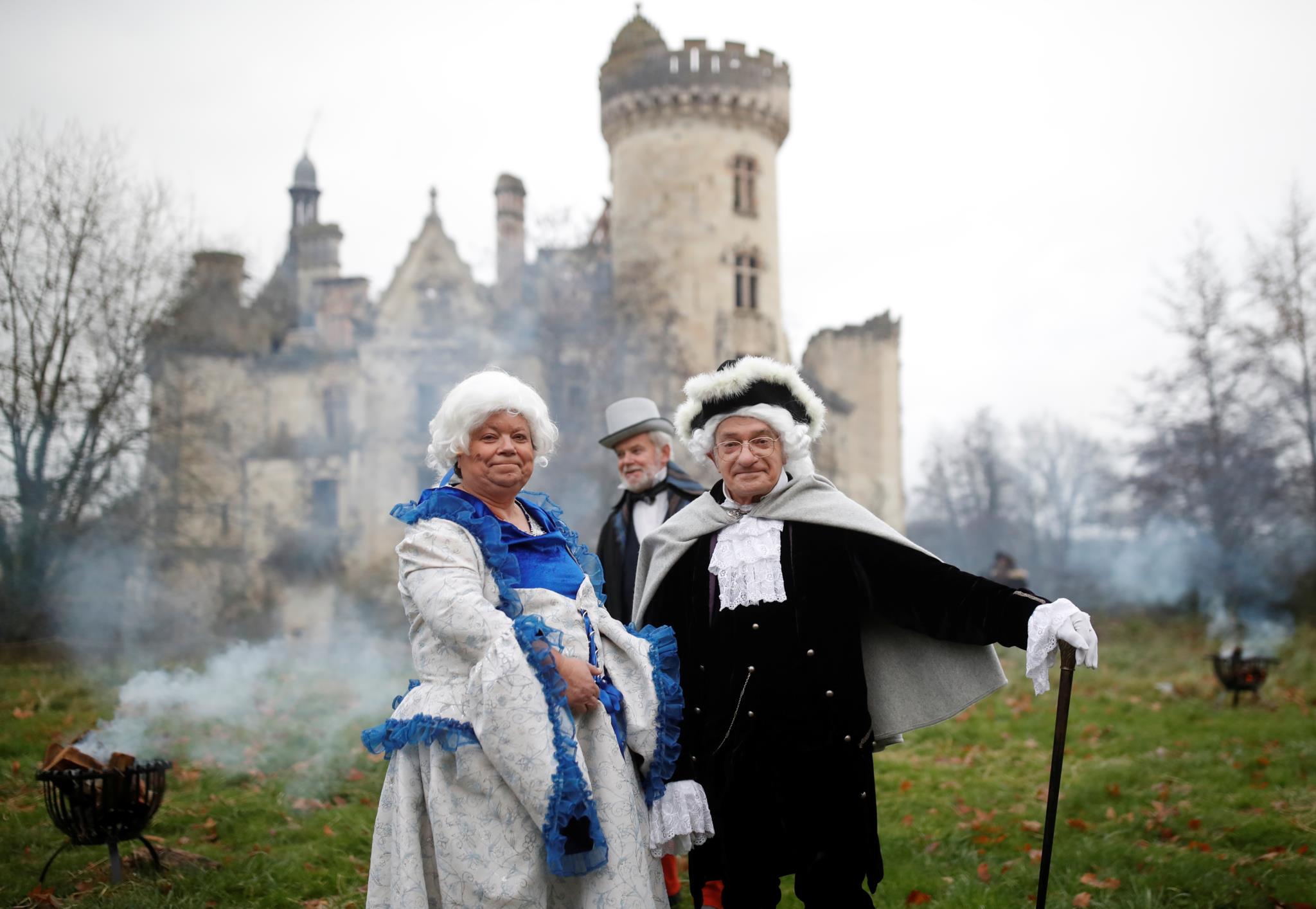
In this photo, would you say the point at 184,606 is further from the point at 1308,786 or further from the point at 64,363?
the point at 1308,786

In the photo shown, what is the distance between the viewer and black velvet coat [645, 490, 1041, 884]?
11.7 ft

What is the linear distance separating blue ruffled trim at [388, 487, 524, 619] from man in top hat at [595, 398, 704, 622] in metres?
2.41

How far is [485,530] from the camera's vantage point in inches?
129

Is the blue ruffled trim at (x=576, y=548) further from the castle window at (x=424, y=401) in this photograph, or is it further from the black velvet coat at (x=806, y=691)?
the castle window at (x=424, y=401)

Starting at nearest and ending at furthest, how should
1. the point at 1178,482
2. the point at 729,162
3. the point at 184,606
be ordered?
the point at 184,606 < the point at 1178,482 < the point at 729,162

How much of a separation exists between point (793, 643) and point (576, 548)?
88 centimetres

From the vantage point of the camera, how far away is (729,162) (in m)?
25.2

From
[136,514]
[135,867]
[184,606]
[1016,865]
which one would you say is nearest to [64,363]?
[136,514]

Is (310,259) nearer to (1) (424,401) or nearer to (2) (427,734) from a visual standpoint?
(1) (424,401)

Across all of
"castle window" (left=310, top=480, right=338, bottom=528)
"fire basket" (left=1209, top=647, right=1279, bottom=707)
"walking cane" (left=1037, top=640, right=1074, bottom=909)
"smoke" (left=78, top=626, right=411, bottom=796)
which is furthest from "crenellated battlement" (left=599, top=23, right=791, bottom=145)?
"walking cane" (left=1037, top=640, right=1074, bottom=909)

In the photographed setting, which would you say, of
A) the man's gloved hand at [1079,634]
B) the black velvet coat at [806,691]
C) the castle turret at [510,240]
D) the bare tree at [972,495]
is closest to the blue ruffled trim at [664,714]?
the black velvet coat at [806,691]

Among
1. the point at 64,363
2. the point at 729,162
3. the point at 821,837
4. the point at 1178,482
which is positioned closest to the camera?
the point at 821,837

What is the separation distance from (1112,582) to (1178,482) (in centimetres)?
371

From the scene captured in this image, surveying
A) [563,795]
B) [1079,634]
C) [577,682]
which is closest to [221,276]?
[577,682]
